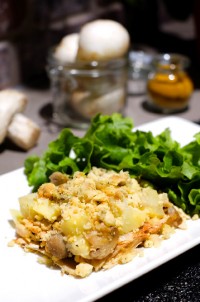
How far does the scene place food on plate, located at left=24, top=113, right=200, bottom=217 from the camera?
99 cm

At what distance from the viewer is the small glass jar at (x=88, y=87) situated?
136 cm

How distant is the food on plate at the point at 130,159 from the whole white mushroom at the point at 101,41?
0.81 ft

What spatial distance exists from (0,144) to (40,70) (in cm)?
55

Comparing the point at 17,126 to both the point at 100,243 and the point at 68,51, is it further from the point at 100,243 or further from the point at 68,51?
the point at 100,243

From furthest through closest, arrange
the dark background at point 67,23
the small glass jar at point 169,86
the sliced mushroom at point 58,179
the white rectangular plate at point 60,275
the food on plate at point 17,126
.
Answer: the dark background at point 67,23
the small glass jar at point 169,86
the food on plate at point 17,126
the sliced mushroom at point 58,179
the white rectangular plate at point 60,275

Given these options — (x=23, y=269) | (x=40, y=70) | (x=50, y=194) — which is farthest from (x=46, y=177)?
(x=40, y=70)

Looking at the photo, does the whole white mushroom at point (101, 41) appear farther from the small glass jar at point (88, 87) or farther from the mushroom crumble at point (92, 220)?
the mushroom crumble at point (92, 220)

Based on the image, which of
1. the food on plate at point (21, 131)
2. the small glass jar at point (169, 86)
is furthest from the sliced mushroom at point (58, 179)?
the small glass jar at point (169, 86)

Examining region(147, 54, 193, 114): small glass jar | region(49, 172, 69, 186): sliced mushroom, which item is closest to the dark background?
region(147, 54, 193, 114): small glass jar

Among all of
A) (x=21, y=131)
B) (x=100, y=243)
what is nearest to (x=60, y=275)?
(x=100, y=243)

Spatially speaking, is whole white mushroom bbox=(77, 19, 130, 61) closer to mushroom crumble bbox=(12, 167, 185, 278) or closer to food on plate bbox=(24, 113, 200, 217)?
food on plate bbox=(24, 113, 200, 217)

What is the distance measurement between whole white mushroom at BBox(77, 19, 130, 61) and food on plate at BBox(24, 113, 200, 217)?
9.7 inches

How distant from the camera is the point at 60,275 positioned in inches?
32.6

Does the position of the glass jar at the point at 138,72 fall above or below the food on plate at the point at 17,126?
below
